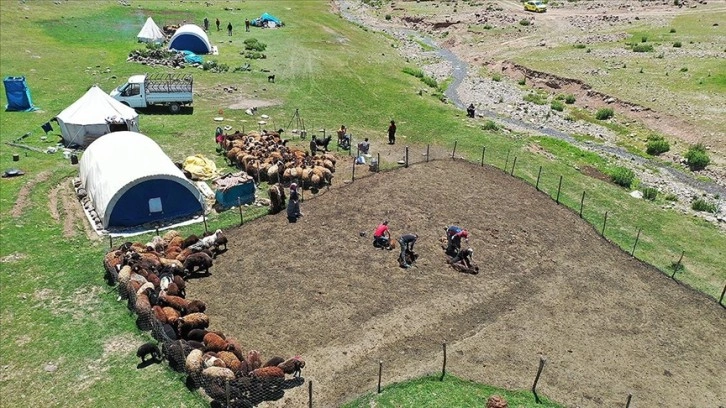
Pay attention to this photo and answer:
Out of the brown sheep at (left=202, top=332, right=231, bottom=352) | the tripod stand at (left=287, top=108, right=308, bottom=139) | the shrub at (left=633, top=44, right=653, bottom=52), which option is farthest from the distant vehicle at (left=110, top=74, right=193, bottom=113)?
the shrub at (left=633, top=44, right=653, bottom=52)

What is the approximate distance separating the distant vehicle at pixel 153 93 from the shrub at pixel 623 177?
29489mm

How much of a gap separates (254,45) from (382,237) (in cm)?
4190

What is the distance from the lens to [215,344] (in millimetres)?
17469

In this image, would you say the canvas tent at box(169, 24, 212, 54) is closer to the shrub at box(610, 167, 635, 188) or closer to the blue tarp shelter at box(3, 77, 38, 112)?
the blue tarp shelter at box(3, 77, 38, 112)

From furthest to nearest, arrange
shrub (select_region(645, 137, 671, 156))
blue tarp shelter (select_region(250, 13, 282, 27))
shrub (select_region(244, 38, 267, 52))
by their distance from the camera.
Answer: blue tarp shelter (select_region(250, 13, 282, 27)) < shrub (select_region(244, 38, 267, 52)) < shrub (select_region(645, 137, 671, 156))

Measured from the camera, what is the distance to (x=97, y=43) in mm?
58688

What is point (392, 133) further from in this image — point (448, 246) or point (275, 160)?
point (448, 246)

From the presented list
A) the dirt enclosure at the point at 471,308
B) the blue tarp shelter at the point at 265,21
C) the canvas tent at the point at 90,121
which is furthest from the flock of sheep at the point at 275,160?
the blue tarp shelter at the point at 265,21

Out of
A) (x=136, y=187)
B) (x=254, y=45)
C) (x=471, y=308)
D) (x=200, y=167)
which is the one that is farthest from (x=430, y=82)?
(x=471, y=308)

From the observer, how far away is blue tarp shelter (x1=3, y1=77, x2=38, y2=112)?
39.0m

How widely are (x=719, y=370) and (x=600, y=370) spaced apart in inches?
169

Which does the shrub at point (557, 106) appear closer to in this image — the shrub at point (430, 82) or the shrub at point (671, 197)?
the shrub at point (430, 82)

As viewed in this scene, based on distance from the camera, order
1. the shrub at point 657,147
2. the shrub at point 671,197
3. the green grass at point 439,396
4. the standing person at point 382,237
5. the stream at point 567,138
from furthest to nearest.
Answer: the shrub at point 657,147, the stream at point 567,138, the shrub at point 671,197, the standing person at point 382,237, the green grass at point 439,396

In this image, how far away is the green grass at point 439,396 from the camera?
16.6 meters
